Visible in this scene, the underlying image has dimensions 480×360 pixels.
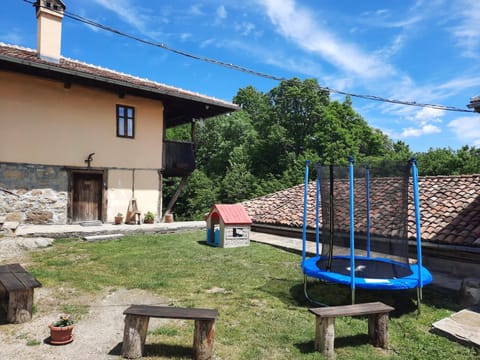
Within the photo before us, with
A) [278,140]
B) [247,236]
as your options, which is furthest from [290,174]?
[247,236]

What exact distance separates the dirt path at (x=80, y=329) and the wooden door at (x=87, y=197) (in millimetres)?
7516

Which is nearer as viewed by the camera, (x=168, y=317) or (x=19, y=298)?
(x=168, y=317)

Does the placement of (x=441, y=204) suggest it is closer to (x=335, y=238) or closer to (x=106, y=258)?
(x=335, y=238)

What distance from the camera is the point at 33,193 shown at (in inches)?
450

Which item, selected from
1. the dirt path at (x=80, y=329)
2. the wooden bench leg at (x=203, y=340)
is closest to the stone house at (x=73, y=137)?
the dirt path at (x=80, y=329)

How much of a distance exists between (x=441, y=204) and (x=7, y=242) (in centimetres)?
1122

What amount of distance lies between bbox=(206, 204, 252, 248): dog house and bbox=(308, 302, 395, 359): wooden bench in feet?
19.8

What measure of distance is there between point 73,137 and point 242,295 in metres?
9.53

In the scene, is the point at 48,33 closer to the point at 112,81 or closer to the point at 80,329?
the point at 112,81

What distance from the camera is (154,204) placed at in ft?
47.1

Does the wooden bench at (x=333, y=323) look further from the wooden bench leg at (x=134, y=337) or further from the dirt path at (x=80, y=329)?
the dirt path at (x=80, y=329)

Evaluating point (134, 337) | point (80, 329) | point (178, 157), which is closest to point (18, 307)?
point (80, 329)

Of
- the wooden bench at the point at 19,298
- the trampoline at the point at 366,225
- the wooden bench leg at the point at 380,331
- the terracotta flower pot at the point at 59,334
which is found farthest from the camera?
the trampoline at the point at 366,225

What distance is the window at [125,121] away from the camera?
1341 cm
